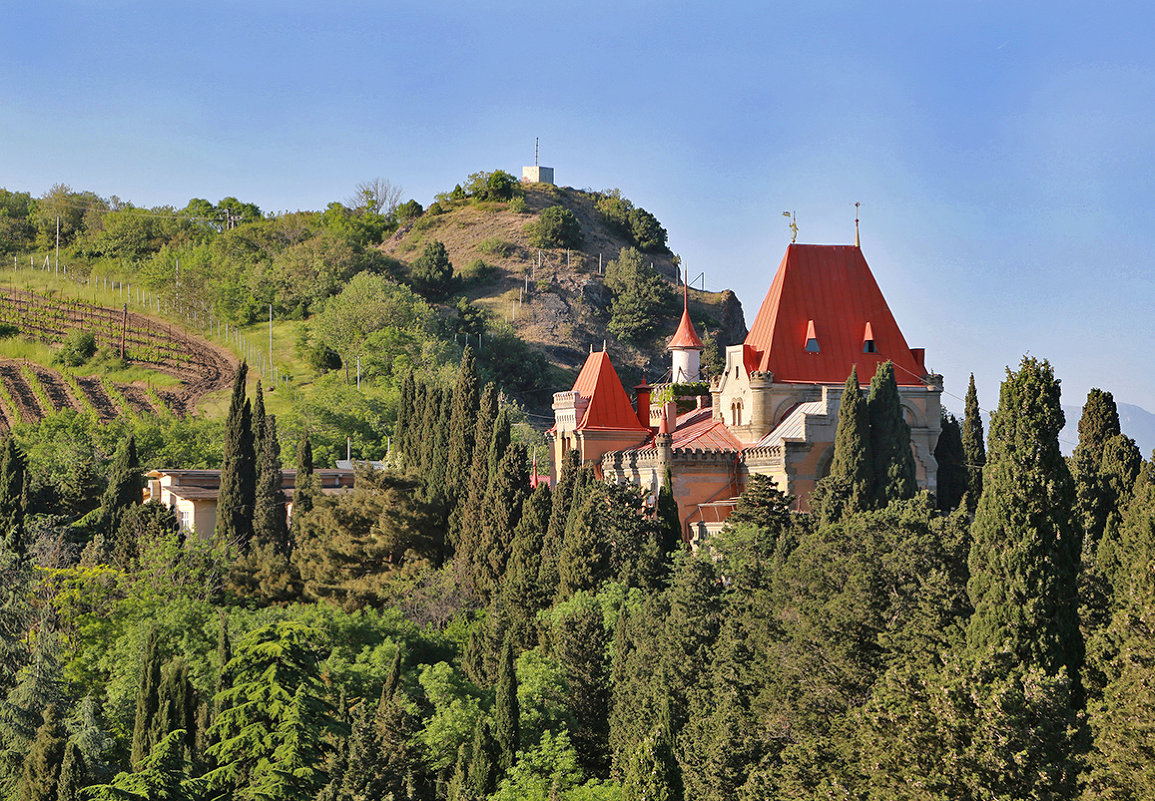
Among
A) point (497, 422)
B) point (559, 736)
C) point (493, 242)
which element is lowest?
point (559, 736)

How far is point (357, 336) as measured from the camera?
101 meters

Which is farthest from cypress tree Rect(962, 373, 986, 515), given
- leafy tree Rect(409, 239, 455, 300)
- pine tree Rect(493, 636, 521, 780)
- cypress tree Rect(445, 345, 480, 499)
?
leafy tree Rect(409, 239, 455, 300)

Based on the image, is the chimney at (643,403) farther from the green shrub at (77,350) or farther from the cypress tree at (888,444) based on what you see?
the green shrub at (77,350)

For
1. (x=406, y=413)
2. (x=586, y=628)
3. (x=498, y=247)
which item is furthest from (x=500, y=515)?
(x=498, y=247)

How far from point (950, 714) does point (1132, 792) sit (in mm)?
2898

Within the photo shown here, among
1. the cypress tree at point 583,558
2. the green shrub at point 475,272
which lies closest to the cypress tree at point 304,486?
the cypress tree at point 583,558

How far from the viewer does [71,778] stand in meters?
32.8

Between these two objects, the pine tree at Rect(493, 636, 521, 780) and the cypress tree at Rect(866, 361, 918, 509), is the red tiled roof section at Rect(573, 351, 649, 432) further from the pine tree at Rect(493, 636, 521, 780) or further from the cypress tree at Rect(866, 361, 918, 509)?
the pine tree at Rect(493, 636, 521, 780)

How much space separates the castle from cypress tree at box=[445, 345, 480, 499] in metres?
3.52

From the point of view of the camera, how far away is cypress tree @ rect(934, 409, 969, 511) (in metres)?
53.8

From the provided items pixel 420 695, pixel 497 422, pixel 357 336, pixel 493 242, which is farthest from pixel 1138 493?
pixel 493 242

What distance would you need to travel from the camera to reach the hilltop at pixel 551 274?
119375mm

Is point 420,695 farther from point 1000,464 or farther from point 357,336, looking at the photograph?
point 357,336

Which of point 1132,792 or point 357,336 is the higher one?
point 357,336
